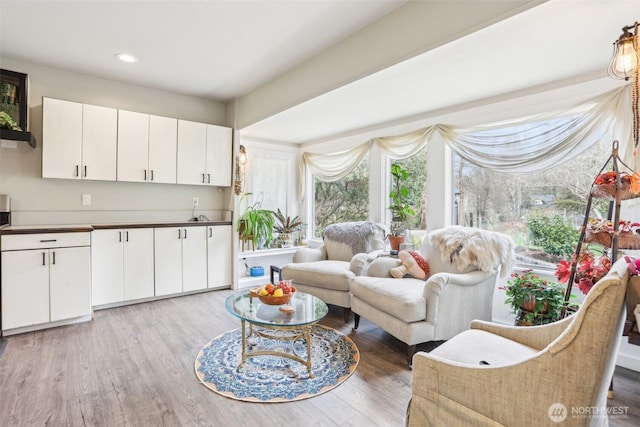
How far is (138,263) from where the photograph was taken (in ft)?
11.9

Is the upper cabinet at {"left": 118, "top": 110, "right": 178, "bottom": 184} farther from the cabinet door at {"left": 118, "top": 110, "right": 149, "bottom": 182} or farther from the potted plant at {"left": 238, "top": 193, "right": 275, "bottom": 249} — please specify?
the potted plant at {"left": 238, "top": 193, "right": 275, "bottom": 249}

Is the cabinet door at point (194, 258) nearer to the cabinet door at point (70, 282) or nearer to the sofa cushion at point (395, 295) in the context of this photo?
the cabinet door at point (70, 282)

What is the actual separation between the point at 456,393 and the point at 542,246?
92.9 inches

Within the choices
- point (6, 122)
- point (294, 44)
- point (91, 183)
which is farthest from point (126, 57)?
point (294, 44)

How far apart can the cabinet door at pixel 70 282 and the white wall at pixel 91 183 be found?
715mm

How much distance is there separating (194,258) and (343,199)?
7.50 feet

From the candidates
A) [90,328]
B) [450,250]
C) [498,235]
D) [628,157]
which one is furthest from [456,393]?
[90,328]

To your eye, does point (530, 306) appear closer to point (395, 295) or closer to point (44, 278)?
point (395, 295)

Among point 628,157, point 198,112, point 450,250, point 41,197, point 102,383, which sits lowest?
point 102,383

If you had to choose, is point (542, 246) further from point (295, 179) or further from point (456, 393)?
point (295, 179)

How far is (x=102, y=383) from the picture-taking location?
6.74 feet

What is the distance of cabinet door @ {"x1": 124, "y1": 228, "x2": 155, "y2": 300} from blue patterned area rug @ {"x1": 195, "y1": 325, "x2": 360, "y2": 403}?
1507 millimetres

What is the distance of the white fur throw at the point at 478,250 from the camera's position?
2.59 metres

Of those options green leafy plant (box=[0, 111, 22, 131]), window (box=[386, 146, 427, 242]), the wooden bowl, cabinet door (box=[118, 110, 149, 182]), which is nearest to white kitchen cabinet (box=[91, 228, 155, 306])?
cabinet door (box=[118, 110, 149, 182])
